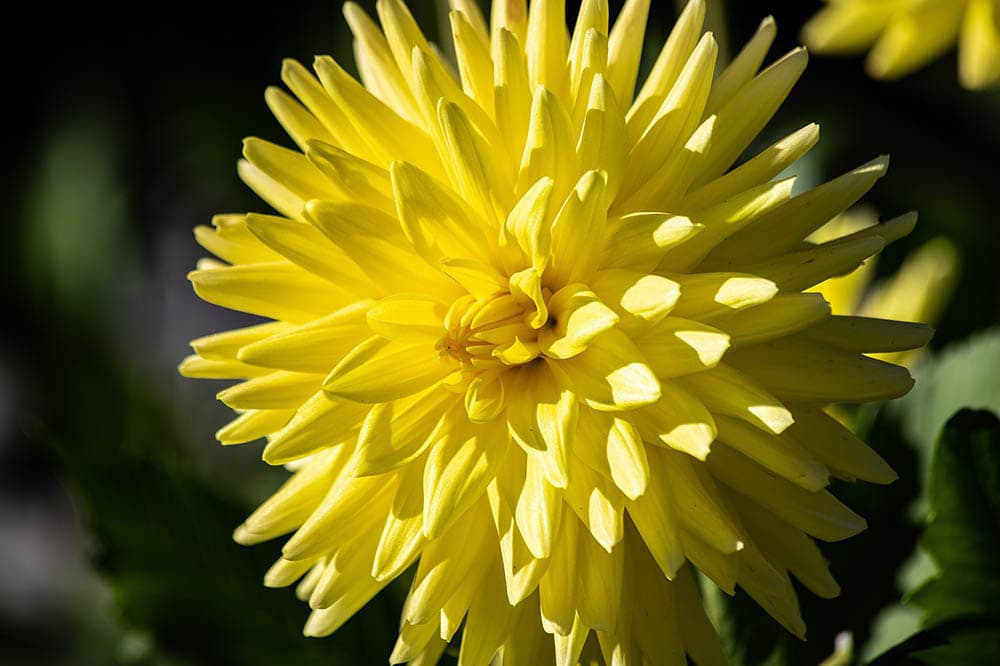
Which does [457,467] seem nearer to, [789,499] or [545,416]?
[545,416]

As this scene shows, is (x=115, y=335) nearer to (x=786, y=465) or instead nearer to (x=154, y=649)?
(x=154, y=649)

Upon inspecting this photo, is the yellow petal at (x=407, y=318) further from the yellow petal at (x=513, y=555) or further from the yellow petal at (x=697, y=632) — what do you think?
the yellow petal at (x=697, y=632)

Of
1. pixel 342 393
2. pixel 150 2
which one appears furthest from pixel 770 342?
pixel 150 2

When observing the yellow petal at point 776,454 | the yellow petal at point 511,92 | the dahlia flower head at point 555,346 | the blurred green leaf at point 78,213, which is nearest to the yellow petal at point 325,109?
the dahlia flower head at point 555,346

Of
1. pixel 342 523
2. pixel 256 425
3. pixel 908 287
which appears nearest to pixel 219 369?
pixel 256 425

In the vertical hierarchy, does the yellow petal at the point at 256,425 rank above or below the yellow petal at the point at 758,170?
above

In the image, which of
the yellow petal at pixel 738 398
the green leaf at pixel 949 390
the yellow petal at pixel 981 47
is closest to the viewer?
the yellow petal at pixel 738 398
